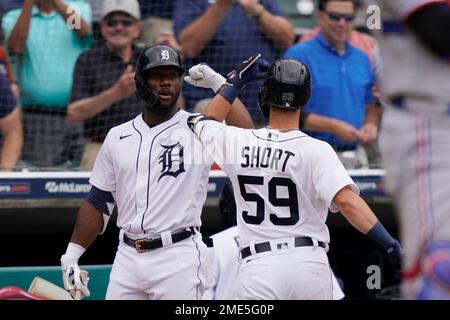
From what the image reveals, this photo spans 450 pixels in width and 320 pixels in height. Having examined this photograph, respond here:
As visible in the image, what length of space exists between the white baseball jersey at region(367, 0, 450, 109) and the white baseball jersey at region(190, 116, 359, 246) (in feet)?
5.05

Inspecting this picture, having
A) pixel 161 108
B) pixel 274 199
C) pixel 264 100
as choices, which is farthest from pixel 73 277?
pixel 264 100

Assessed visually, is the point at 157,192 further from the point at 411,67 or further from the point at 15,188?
the point at 411,67

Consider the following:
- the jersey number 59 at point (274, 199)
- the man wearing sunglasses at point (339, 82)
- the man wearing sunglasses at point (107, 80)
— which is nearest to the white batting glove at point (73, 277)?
Answer: the jersey number 59 at point (274, 199)

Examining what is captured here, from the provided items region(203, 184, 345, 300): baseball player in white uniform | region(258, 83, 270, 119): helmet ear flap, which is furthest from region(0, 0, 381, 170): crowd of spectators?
region(258, 83, 270, 119): helmet ear flap

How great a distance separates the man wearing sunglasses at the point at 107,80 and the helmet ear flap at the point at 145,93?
1683mm

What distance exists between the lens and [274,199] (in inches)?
183

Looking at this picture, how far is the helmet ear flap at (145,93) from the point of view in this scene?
5.19m

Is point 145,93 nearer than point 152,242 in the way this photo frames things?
No

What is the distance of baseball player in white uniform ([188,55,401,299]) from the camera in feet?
15.0

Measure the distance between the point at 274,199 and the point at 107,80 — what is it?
278 centimetres

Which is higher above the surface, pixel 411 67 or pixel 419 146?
pixel 411 67

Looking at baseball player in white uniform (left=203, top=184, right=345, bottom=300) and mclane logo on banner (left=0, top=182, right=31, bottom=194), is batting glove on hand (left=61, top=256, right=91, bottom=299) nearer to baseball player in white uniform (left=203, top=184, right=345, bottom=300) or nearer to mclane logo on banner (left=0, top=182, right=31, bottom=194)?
baseball player in white uniform (left=203, top=184, right=345, bottom=300)
